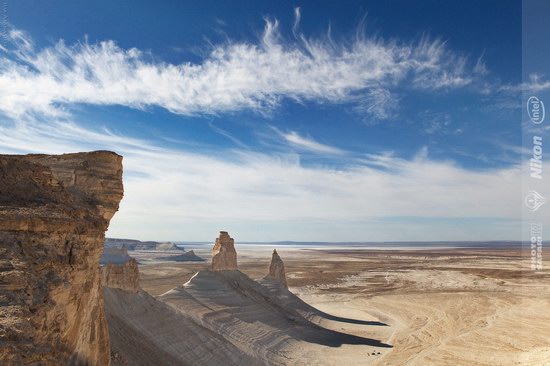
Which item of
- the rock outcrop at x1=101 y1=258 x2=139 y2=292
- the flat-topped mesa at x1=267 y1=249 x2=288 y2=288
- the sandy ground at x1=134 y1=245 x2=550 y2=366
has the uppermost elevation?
the rock outcrop at x1=101 y1=258 x2=139 y2=292

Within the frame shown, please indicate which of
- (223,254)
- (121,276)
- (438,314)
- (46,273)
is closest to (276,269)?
(223,254)

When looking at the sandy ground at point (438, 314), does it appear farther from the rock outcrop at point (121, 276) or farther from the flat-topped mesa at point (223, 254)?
the rock outcrop at point (121, 276)

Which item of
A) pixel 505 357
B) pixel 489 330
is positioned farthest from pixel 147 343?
pixel 489 330

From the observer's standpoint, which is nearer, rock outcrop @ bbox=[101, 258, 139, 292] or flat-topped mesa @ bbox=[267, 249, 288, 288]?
rock outcrop @ bbox=[101, 258, 139, 292]

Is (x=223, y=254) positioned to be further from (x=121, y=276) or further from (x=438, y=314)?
(x=121, y=276)

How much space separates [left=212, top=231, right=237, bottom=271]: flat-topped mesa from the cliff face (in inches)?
1435

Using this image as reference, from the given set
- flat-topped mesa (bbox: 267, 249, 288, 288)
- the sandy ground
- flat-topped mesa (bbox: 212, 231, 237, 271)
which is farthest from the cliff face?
flat-topped mesa (bbox: 267, 249, 288, 288)

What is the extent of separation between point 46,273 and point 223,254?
40558 mm

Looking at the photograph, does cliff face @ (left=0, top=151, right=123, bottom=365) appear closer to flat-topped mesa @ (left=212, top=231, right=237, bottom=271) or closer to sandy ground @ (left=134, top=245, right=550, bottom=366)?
sandy ground @ (left=134, top=245, right=550, bottom=366)

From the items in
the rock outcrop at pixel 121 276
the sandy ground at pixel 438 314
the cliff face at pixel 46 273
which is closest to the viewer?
the cliff face at pixel 46 273

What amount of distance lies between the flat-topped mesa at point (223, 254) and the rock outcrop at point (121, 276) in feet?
72.7

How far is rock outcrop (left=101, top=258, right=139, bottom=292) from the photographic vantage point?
949 inches

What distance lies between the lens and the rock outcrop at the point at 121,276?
79.0 feet

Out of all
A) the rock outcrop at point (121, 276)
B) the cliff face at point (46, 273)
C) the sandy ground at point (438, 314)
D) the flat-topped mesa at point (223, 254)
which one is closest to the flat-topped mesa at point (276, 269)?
the flat-topped mesa at point (223, 254)
